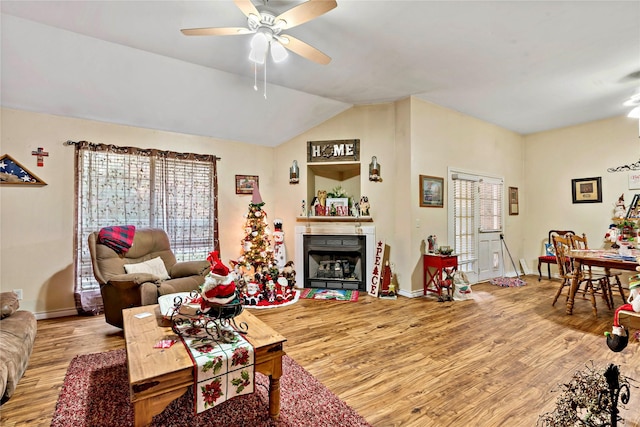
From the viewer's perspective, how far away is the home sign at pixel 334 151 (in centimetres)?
462

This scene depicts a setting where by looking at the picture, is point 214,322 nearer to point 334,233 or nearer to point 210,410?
point 210,410

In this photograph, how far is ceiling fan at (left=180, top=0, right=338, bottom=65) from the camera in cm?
191

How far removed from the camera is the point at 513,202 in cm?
575

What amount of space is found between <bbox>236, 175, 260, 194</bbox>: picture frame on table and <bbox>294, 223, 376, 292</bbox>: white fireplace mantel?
1059 millimetres

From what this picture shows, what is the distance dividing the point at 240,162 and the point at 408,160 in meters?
2.74

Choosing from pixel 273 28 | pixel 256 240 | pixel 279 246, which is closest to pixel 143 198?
pixel 256 240

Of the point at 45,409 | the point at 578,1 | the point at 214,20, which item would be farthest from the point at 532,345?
the point at 214,20

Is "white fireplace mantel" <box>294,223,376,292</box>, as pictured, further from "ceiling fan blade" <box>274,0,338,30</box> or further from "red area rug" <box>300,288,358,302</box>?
"ceiling fan blade" <box>274,0,338,30</box>

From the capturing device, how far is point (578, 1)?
2.29 meters

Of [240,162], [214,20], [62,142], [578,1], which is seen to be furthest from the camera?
[240,162]

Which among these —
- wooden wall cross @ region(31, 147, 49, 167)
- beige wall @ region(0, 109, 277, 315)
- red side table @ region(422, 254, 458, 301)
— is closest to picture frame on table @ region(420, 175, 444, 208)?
red side table @ region(422, 254, 458, 301)

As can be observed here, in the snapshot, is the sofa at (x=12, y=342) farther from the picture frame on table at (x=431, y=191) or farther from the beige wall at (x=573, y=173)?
the beige wall at (x=573, y=173)

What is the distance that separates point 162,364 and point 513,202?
6513mm

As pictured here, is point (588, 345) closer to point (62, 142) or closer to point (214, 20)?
point (214, 20)
